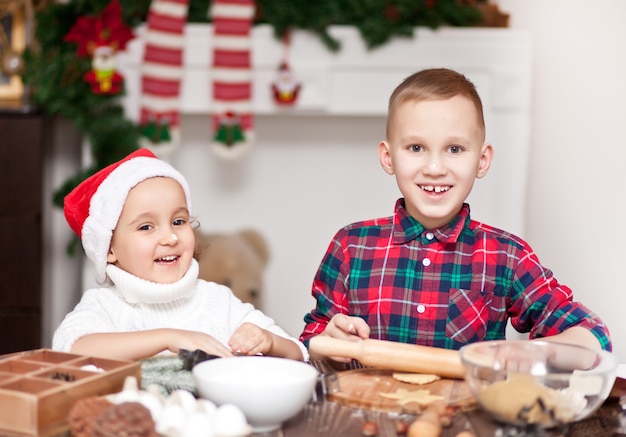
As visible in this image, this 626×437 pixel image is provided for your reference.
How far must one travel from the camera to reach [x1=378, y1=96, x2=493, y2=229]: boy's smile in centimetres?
142

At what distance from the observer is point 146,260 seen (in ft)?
4.32

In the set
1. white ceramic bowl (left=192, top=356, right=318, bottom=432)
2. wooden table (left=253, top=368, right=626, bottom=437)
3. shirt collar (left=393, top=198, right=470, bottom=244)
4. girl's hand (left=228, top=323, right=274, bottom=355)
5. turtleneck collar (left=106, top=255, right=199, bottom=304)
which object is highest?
shirt collar (left=393, top=198, right=470, bottom=244)

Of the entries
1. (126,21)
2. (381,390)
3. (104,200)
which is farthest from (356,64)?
(381,390)

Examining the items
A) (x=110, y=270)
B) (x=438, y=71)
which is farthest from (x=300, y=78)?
(x=110, y=270)

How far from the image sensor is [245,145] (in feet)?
10.0

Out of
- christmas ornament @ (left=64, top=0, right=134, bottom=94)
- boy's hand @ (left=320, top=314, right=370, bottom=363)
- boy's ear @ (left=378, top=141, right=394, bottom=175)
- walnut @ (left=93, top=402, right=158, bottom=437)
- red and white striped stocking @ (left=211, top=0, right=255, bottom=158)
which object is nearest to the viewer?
walnut @ (left=93, top=402, right=158, bottom=437)

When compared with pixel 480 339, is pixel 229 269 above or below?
below

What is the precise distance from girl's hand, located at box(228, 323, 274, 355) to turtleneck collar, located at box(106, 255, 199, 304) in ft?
0.51

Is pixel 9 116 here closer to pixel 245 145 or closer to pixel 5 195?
pixel 5 195

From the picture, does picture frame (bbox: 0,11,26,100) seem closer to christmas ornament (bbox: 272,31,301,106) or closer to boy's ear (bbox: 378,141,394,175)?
christmas ornament (bbox: 272,31,301,106)

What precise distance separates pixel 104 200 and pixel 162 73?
172 centimetres

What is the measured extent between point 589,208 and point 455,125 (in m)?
1.77

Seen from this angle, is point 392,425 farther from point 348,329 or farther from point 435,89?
point 435,89

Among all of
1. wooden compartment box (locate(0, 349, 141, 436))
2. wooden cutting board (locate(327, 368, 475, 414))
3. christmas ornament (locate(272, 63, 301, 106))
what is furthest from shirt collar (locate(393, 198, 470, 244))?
christmas ornament (locate(272, 63, 301, 106))
